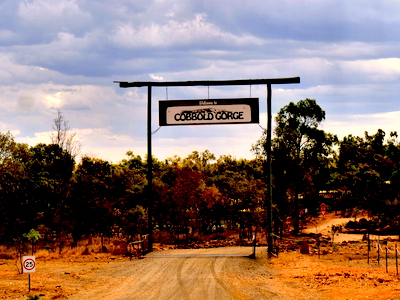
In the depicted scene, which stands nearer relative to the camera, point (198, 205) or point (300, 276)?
point (300, 276)

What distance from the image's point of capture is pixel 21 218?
3381cm

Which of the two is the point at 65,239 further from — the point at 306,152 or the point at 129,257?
the point at 306,152

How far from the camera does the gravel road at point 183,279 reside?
1316 centimetres

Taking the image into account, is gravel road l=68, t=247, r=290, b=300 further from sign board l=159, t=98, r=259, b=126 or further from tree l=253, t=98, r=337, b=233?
tree l=253, t=98, r=337, b=233

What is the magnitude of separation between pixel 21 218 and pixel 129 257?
641 inches

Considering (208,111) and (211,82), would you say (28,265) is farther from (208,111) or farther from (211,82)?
(211,82)

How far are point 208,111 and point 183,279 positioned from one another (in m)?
9.63

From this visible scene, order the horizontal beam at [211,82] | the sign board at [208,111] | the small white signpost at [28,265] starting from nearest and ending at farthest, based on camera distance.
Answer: the small white signpost at [28,265]
the horizontal beam at [211,82]
the sign board at [208,111]

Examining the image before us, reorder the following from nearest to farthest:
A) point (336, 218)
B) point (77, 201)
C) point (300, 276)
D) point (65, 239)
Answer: point (300, 276)
point (77, 201)
point (65, 239)
point (336, 218)

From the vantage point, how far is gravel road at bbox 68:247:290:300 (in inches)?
518

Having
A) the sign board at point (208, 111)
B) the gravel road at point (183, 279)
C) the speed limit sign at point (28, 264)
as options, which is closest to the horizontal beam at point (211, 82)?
the sign board at point (208, 111)

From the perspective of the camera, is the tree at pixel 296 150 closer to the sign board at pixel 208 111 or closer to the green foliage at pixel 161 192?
A: the green foliage at pixel 161 192

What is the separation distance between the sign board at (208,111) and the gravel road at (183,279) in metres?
6.98

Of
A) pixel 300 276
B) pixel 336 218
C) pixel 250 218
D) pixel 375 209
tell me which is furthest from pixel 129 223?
pixel 336 218
